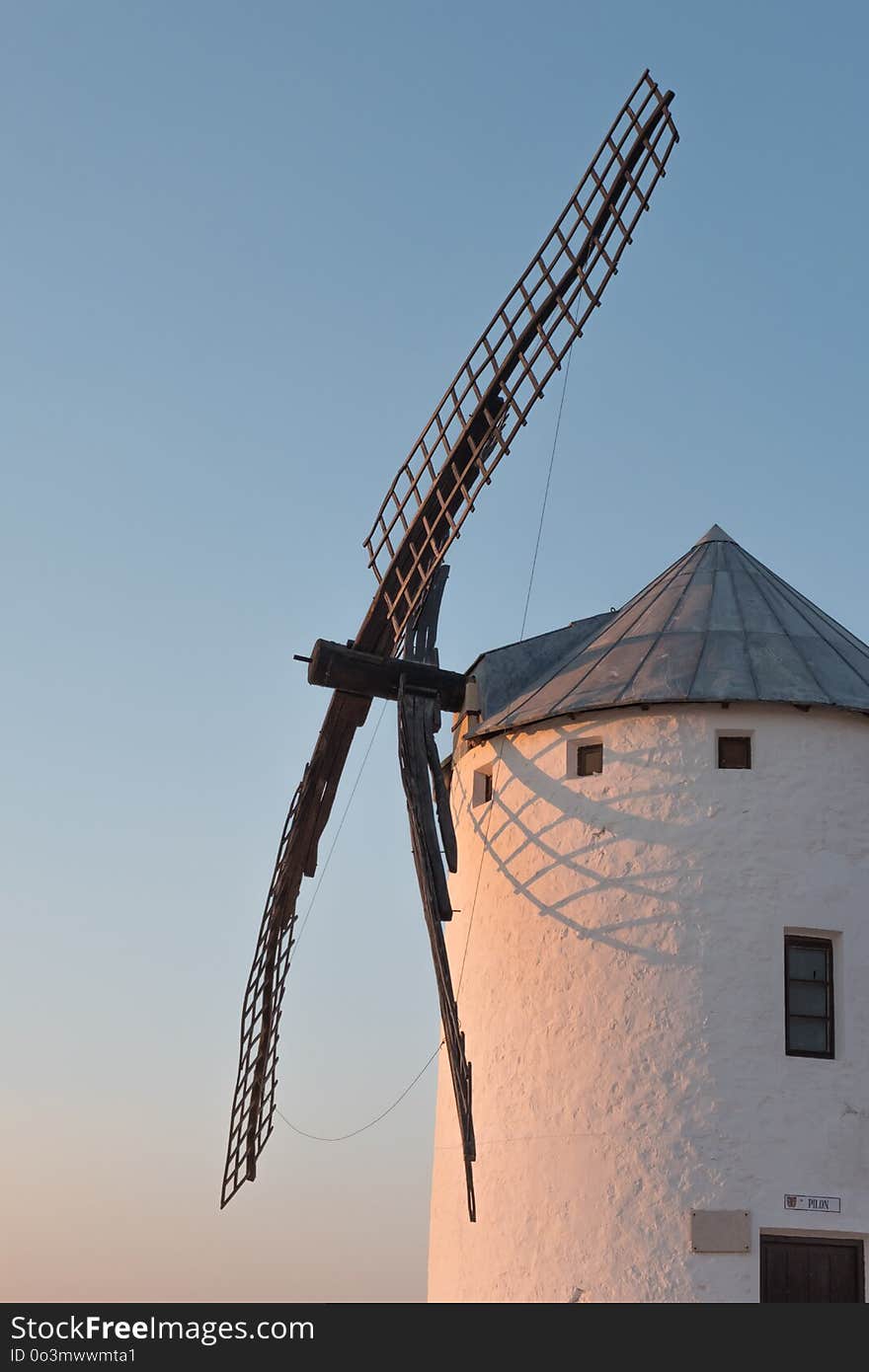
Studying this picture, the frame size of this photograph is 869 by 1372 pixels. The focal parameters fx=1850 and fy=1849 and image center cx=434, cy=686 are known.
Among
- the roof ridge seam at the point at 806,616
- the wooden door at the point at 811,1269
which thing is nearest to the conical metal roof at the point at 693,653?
the roof ridge seam at the point at 806,616

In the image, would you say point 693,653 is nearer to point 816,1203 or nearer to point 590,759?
point 590,759

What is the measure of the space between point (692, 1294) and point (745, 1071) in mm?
1831

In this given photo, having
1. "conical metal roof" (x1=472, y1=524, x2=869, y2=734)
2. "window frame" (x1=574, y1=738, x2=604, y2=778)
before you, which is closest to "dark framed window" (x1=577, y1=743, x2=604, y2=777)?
"window frame" (x1=574, y1=738, x2=604, y2=778)

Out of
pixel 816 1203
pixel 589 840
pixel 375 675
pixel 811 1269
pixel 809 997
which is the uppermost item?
pixel 375 675

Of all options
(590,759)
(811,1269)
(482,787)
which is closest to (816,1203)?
(811,1269)

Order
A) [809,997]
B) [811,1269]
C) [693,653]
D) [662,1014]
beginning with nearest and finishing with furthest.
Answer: [811,1269] → [662,1014] → [809,997] → [693,653]

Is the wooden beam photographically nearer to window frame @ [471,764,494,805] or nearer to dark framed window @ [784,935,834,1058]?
window frame @ [471,764,494,805]

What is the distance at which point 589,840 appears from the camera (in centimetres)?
1644

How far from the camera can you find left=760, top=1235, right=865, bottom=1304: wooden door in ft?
49.1

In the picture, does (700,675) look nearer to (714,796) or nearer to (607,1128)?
(714,796)

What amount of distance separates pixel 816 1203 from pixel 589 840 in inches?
142

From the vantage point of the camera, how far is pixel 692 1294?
49.0 ft

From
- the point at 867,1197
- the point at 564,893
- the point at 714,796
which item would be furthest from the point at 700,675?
the point at 867,1197

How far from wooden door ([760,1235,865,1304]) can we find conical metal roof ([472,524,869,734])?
4539 mm
